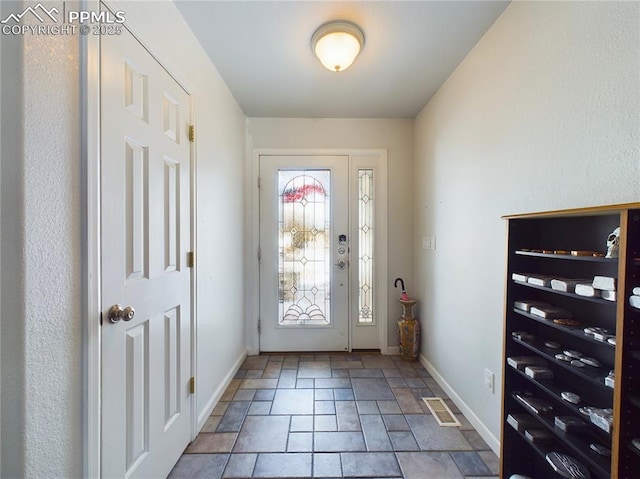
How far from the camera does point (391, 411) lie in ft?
6.33

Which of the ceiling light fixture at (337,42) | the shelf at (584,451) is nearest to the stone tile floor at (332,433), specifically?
the shelf at (584,451)

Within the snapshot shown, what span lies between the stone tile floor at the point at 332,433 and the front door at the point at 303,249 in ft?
1.57

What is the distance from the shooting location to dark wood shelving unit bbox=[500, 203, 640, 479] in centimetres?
74

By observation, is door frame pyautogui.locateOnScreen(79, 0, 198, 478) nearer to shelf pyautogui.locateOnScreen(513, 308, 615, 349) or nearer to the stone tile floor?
the stone tile floor

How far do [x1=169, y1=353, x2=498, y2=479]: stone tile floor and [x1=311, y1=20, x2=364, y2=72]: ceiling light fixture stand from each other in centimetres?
238

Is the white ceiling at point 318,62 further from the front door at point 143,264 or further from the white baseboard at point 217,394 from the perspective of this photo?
the white baseboard at point 217,394

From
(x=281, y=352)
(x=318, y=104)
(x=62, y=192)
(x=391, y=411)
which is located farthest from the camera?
(x=281, y=352)

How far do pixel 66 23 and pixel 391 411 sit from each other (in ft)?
8.50

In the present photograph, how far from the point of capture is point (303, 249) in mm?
2918

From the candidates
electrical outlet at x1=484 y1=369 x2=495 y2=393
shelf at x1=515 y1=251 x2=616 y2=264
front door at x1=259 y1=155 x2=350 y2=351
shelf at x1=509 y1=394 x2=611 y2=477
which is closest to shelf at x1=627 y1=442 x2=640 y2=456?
shelf at x1=509 y1=394 x2=611 y2=477

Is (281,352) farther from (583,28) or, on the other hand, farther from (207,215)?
(583,28)

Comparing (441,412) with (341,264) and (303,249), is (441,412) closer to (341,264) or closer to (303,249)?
(341,264)

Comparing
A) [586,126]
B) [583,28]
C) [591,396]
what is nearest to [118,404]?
[591,396]

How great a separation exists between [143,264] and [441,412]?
2.15 meters
